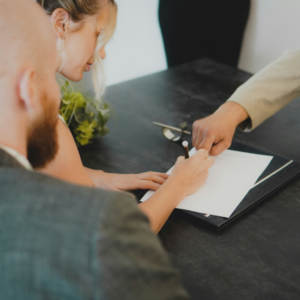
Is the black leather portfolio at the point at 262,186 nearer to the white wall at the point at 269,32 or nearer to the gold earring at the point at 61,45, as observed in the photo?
the gold earring at the point at 61,45

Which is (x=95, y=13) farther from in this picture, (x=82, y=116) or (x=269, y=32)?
(x=269, y=32)

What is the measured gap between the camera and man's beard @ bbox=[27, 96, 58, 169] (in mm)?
705

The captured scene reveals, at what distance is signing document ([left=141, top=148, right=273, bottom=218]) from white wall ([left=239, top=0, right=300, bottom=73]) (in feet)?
7.52

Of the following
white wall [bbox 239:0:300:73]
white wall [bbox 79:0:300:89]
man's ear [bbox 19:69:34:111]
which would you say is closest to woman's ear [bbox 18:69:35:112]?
man's ear [bbox 19:69:34:111]

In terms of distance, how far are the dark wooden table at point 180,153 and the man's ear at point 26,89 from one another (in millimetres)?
490

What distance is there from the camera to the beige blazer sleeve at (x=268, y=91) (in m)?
1.42

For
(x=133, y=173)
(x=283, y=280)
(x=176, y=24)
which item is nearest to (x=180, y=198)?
(x=133, y=173)

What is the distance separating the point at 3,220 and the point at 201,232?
1.88 feet

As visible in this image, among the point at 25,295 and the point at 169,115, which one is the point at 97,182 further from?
the point at 25,295

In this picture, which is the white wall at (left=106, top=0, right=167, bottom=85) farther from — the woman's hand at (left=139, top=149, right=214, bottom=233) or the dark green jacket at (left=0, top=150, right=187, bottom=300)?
the dark green jacket at (left=0, top=150, right=187, bottom=300)

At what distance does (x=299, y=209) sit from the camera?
1.02m

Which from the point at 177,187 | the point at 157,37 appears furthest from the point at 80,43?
the point at 157,37

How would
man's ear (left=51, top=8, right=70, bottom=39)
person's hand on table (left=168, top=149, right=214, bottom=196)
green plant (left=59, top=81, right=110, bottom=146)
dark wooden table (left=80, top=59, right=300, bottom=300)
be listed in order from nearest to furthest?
1. dark wooden table (left=80, top=59, right=300, bottom=300)
2. person's hand on table (left=168, top=149, right=214, bottom=196)
3. man's ear (left=51, top=8, right=70, bottom=39)
4. green plant (left=59, top=81, right=110, bottom=146)

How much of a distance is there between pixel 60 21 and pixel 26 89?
71 centimetres
